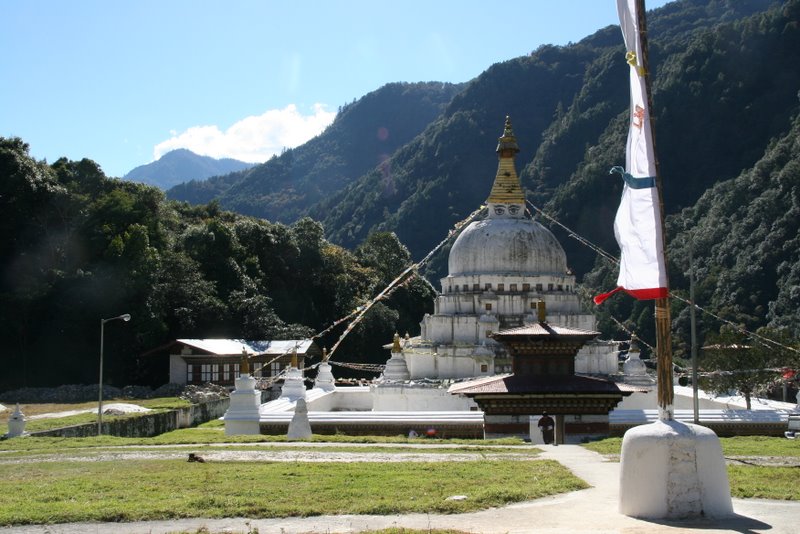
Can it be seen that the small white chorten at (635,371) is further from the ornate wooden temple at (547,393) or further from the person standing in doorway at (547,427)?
the person standing in doorway at (547,427)

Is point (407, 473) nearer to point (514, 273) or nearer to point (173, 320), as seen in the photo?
point (514, 273)

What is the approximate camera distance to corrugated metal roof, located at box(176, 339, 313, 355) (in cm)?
5347

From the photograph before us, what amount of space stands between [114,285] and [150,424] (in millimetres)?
19866

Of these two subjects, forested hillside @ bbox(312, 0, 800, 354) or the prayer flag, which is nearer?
the prayer flag

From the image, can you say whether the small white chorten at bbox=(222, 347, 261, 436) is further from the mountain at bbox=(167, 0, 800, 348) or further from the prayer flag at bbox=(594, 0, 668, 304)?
the mountain at bbox=(167, 0, 800, 348)

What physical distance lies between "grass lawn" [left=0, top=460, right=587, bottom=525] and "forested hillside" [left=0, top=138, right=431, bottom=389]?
35570mm

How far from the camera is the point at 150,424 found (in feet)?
118

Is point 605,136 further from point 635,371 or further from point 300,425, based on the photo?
point 300,425

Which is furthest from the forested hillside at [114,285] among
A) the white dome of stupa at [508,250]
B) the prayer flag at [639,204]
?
the prayer flag at [639,204]

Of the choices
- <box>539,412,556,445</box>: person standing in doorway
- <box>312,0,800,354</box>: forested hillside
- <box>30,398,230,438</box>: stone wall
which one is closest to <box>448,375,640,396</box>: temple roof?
<box>539,412,556,445</box>: person standing in doorway

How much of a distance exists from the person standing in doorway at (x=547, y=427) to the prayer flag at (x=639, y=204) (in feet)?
52.8

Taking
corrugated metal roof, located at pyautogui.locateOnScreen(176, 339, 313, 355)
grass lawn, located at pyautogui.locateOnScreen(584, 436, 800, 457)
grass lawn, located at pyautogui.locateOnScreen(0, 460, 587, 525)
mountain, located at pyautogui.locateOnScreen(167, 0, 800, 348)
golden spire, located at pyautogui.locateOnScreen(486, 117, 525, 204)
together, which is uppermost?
mountain, located at pyautogui.locateOnScreen(167, 0, 800, 348)

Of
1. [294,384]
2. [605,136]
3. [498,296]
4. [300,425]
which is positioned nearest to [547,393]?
[300,425]

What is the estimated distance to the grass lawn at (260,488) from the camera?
13.3 metres
